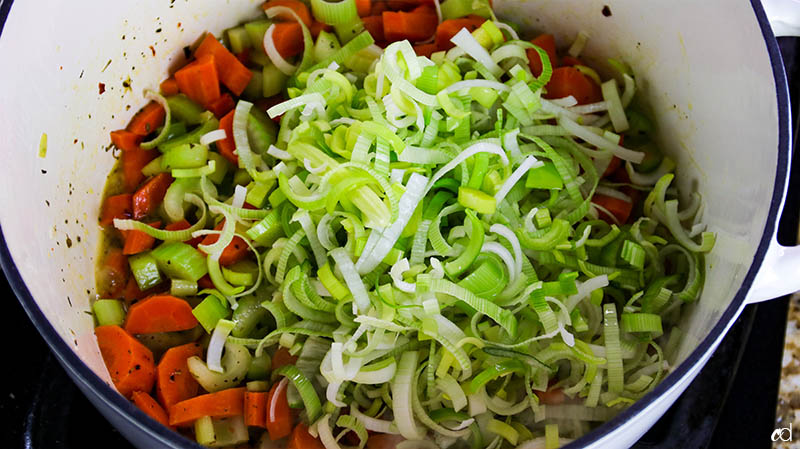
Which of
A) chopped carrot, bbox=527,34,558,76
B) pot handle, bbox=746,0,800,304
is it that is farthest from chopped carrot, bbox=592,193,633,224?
pot handle, bbox=746,0,800,304

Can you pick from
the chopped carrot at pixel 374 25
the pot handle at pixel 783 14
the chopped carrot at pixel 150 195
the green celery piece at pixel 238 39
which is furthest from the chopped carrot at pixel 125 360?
the pot handle at pixel 783 14

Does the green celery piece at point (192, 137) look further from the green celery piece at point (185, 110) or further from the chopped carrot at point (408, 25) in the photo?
the chopped carrot at point (408, 25)

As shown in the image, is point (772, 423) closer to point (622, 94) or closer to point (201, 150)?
point (622, 94)

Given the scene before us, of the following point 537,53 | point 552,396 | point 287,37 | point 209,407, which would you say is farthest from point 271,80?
point 552,396

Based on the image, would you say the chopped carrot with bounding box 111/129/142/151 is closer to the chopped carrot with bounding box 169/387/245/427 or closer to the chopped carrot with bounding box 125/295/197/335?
the chopped carrot with bounding box 125/295/197/335

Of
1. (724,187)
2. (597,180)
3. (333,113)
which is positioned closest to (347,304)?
(333,113)

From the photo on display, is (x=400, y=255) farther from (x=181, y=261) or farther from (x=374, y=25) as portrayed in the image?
(x=374, y=25)

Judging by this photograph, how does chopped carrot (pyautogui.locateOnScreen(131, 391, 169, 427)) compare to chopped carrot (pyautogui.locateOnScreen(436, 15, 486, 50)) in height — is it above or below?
below
